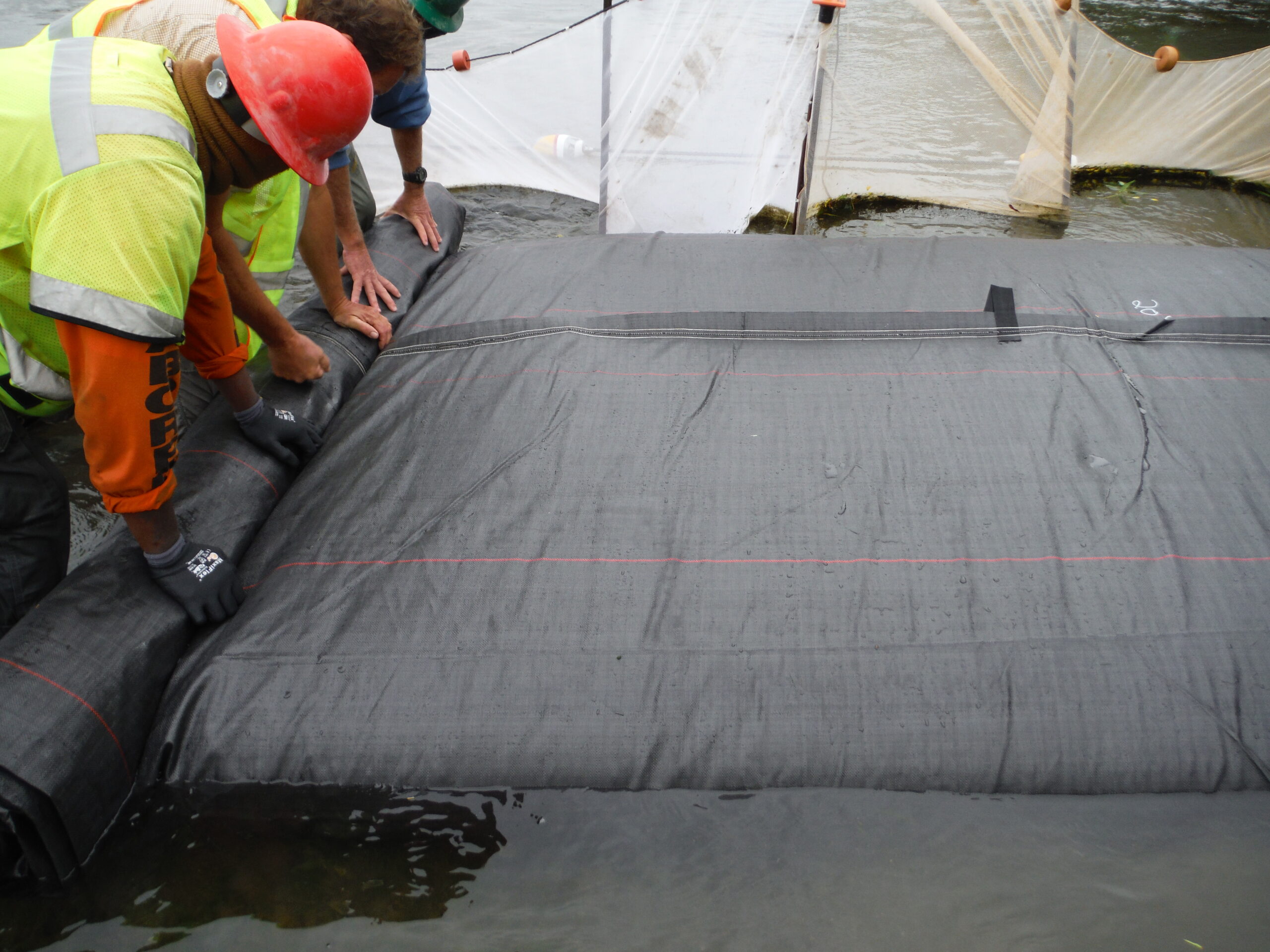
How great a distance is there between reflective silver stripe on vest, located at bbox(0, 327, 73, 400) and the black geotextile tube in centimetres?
30

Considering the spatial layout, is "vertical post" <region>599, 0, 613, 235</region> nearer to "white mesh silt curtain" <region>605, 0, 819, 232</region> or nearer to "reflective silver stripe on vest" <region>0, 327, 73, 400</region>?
"white mesh silt curtain" <region>605, 0, 819, 232</region>

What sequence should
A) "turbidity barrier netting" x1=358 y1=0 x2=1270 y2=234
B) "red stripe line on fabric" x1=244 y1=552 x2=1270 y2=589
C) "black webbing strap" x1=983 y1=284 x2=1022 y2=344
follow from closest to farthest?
"red stripe line on fabric" x1=244 y1=552 x2=1270 y2=589 → "black webbing strap" x1=983 y1=284 x2=1022 y2=344 → "turbidity barrier netting" x1=358 y1=0 x2=1270 y2=234

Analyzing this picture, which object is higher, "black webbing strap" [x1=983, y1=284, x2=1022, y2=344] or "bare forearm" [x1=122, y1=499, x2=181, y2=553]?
Answer: "black webbing strap" [x1=983, y1=284, x2=1022, y2=344]

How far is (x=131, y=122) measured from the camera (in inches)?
48.3

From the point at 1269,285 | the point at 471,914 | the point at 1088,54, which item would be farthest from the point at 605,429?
the point at 1088,54

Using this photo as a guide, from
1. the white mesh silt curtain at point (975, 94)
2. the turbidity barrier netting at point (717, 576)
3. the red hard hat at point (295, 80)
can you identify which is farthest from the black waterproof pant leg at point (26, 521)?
the white mesh silt curtain at point (975, 94)

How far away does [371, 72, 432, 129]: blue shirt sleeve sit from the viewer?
108 inches

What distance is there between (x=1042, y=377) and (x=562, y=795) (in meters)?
1.54

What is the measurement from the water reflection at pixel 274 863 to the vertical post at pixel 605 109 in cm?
255

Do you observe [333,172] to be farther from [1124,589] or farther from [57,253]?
[1124,589]

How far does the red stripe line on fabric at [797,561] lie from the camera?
1642mm

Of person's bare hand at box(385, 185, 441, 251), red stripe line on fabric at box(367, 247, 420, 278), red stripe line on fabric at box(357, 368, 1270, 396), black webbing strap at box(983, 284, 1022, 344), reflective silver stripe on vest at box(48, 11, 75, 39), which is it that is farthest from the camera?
person's bare hand at box(385, 185, 441, 251)

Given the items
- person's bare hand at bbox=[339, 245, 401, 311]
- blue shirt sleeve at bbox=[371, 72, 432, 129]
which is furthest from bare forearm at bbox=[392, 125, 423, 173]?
person's bare hand at bbox=[339, 245, 401, 311]

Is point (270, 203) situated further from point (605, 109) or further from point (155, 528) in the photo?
point (605, 109)
